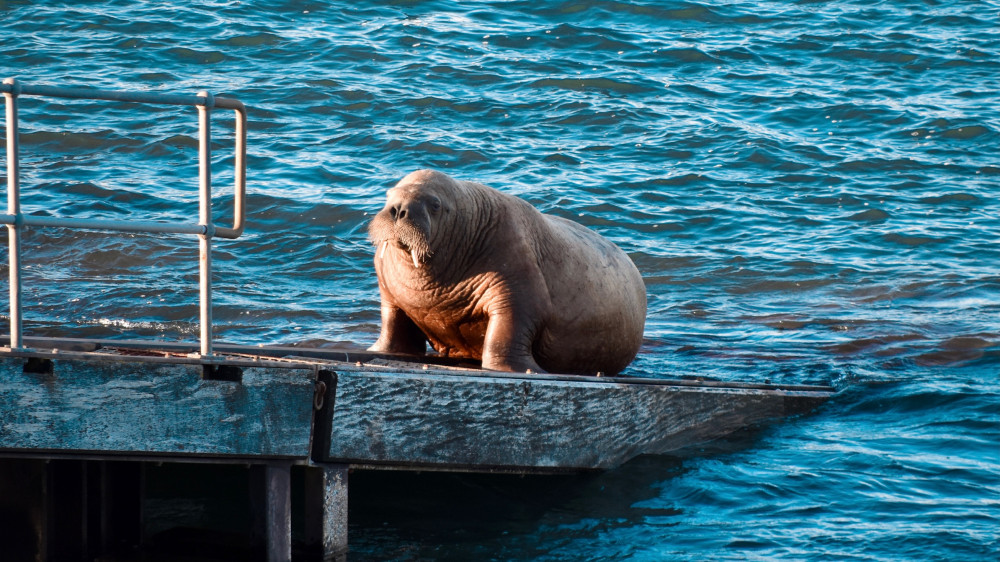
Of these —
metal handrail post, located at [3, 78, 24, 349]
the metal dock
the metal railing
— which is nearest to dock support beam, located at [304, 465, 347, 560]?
the metal dock

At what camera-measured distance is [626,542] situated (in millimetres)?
5766

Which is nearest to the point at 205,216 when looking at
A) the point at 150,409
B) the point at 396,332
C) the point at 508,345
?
the point at 150,409

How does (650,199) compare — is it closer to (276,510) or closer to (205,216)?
(276,510)

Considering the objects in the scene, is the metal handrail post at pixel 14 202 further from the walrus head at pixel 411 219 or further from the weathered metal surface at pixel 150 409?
the walrus head at pixel 411 219

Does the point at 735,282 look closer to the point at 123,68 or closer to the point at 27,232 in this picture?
the point at 27,232

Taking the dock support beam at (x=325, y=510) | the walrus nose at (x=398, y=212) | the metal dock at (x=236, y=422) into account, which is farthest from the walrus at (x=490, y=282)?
the dock support beam at (x=325, y=510)

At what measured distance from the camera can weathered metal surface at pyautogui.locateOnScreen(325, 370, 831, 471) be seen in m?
Answer: 5.22

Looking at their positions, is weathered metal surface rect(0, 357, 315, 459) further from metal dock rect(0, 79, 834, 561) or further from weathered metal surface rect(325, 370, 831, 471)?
weathered metal surface rect(325, 370, 831, 471)

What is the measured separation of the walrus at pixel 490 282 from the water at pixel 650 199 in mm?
844

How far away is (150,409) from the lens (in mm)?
4820

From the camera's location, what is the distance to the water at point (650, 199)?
6223mm

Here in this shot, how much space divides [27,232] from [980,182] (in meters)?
10.0

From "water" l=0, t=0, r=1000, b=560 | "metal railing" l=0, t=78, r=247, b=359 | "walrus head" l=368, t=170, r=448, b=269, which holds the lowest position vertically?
"water" l=0, t=0, r=1000, b=560

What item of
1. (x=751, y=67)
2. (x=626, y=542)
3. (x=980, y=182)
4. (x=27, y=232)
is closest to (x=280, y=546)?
(x=626, y=542)
